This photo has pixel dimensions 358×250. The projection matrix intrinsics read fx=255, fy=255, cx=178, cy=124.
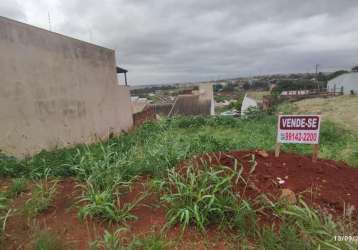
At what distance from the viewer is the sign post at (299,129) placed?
2613 mm

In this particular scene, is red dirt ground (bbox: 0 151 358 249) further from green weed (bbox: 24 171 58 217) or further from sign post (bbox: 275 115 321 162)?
sign post (bbox: 275 115 321 162)

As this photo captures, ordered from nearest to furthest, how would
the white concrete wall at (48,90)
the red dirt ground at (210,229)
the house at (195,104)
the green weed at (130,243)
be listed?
1. the green weed at (130,243)
2. the red dirt ground at (210,229)
3. the white concrete wall at (48,90)
4. the house at (195,104)

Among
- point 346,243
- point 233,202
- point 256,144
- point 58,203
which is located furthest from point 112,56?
point 346,243

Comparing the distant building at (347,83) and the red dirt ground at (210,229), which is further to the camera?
the distant building at (347,83)

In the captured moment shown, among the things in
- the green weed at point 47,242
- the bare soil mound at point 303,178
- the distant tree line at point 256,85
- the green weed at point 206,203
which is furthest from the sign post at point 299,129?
the distant tree line at point 256,85

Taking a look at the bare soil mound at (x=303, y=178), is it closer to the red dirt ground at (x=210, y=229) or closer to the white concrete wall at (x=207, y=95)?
the red dirt ground at (x=210, y=229)

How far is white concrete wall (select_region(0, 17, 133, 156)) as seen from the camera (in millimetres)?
4867

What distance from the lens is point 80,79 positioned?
285 inches

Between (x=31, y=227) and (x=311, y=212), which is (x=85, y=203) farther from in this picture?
(x=311, y=212)

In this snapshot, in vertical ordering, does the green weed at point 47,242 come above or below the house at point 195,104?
above

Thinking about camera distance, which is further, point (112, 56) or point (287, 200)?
point (112, 56)

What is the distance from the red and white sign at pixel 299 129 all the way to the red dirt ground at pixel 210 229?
253 mm

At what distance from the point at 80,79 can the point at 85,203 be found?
18.7 ft

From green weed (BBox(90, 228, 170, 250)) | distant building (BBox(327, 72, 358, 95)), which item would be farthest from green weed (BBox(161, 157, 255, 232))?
distant building (BBox(327, 72, 358, 95))
